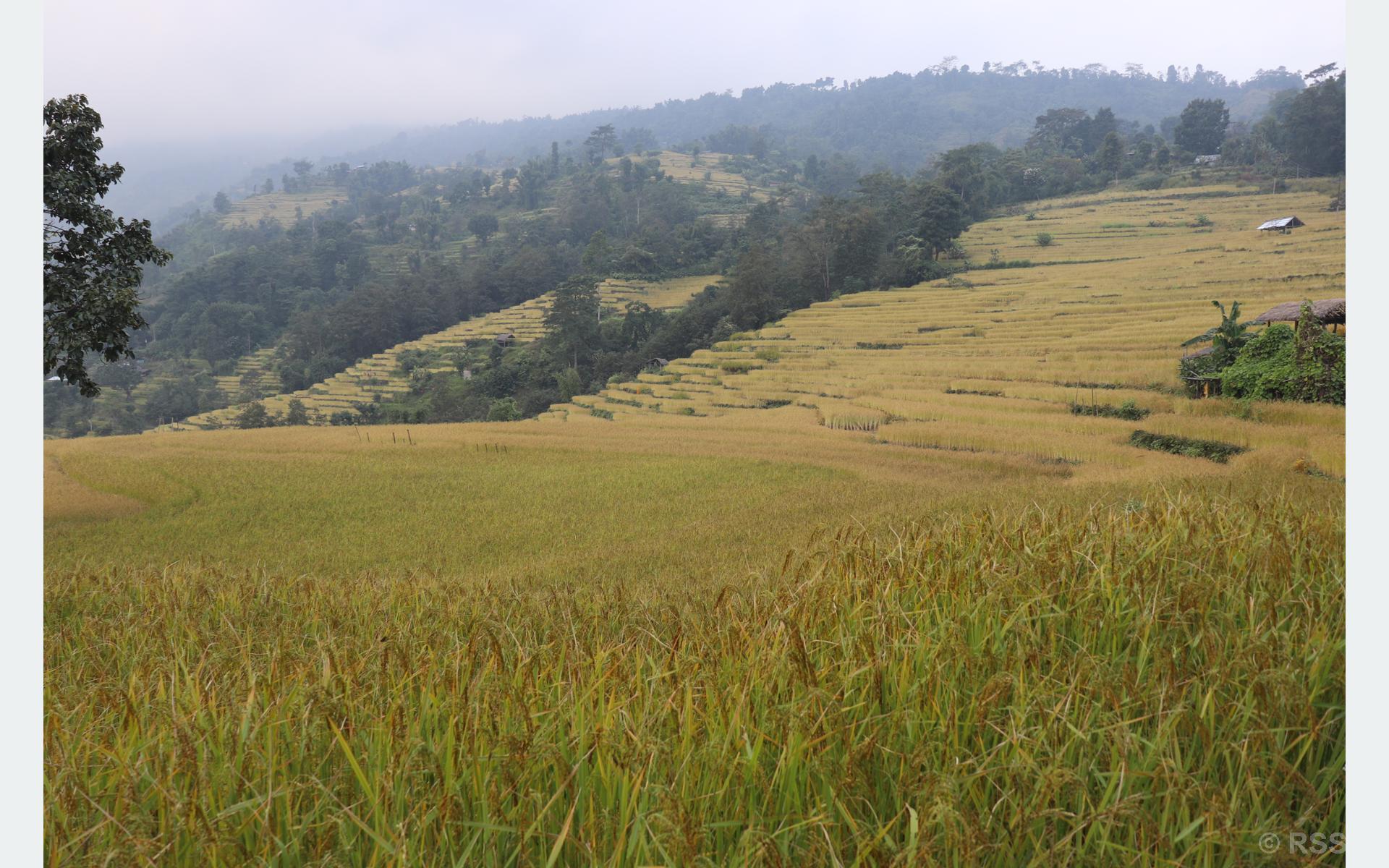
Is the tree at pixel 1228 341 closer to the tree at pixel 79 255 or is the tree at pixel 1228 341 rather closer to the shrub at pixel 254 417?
the tree at pixel 79 255

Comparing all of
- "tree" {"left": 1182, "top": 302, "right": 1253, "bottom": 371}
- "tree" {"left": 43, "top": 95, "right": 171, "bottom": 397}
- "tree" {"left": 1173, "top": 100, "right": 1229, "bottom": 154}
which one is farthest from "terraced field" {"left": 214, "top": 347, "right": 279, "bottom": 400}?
"tree" {"left": 1173, "top": 100, "right": 1229, "bottom": 154}

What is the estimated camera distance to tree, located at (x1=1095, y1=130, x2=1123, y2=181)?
2444 centimetres

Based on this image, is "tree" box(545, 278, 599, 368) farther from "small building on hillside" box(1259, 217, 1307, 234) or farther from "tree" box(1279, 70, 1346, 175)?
"tree" box(1279, 70, 1346, 175)

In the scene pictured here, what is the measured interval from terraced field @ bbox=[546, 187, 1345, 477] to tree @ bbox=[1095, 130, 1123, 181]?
834cm

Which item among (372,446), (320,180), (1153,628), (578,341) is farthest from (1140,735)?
(320,180)

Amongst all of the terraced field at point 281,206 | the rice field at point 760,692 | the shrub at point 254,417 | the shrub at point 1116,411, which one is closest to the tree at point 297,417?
the shrub at point 254,417

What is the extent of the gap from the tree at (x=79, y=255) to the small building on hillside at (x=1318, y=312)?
8.17 m

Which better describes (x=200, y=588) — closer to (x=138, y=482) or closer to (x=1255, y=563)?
(x=1255, y=563)

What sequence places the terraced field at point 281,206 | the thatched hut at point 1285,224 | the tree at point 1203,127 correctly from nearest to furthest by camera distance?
the thatched hut at point 1285,224
the tree at point 1203,127
the terraced field at point 281,206

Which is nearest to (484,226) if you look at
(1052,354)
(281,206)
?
(281,206)

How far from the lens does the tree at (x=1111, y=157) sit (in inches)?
962

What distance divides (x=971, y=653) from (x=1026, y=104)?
62.8 m

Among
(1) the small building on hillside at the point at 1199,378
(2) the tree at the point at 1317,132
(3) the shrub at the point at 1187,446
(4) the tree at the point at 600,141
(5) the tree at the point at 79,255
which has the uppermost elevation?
(4) the tree at the point at 600,141

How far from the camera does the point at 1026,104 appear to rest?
183ft
